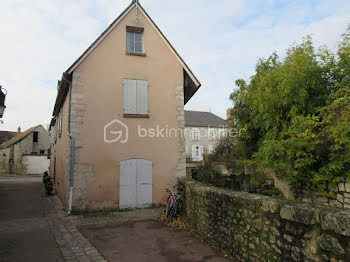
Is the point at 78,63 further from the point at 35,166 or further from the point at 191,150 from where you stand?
the point at 35,166

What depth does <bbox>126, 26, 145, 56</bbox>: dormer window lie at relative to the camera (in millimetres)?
9031

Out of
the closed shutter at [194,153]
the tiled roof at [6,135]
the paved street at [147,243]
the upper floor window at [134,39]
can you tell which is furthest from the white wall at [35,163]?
the paved street at [147,243]

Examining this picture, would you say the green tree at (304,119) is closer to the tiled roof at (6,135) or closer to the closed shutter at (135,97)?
the closed shutter at (135,97)

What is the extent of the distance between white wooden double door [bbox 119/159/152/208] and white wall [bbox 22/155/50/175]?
2495 centimetres

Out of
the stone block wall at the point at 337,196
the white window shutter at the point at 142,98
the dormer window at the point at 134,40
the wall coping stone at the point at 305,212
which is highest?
the dormer window at the point at 134,40

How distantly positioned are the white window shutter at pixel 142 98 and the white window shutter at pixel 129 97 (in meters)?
0.14

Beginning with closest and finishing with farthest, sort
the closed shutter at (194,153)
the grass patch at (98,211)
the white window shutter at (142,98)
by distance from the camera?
the grass patch at (98,211) → the white window shutter at (142,98) → the closed shutter at (194,153)

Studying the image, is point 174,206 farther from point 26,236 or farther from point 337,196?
point 337,196

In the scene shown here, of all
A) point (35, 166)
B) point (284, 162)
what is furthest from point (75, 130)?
point (35, 166)

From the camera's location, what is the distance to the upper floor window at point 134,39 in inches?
356

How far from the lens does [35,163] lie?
1133 inches

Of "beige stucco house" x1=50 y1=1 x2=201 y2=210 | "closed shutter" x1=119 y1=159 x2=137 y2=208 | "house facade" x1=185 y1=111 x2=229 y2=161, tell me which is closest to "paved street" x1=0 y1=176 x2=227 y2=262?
"closed shutter" x1=119 y1=159 x2=137 y2=208

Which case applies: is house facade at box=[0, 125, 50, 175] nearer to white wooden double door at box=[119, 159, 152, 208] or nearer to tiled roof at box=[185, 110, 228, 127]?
tiled roof at box=[185, 110, 228, 127]

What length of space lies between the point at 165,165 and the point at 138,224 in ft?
8.52
